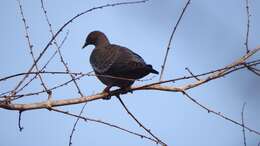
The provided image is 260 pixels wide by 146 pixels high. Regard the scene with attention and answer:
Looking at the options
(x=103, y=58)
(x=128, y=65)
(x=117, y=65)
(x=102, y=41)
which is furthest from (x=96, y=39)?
(x=128, y=65)

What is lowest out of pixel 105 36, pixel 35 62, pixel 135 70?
pixel 35 62

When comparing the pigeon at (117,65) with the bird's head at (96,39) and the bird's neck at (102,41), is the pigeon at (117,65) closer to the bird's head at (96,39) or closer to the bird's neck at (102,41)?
the bird's neck at (102,41)

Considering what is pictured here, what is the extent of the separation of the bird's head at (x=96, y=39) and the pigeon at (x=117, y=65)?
0.36 meters

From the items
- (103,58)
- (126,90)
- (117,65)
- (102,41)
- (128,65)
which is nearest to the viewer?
(126,90)

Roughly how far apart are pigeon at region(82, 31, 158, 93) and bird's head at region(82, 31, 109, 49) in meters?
0.36

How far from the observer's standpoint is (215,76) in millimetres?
4066

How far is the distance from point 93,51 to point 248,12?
2699mm

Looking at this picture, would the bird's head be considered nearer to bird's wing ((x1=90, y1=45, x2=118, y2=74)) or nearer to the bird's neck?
the bird's neck

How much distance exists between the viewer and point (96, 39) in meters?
7.20

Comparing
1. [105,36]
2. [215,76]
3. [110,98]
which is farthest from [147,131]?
[105,36]

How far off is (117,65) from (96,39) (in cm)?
169

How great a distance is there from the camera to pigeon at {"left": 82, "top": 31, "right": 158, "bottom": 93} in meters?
5.19

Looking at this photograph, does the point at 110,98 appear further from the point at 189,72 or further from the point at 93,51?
the point at 93,51

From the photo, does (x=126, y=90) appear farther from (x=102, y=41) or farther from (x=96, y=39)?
(x=96, y=39)
